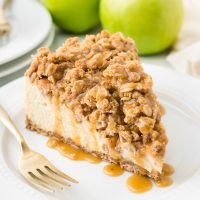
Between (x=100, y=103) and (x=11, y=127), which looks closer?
(x=100, y=103)

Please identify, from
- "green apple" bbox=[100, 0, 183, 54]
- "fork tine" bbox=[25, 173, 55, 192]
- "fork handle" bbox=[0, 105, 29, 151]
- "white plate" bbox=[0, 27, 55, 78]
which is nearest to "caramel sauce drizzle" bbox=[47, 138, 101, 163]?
"fork handle" bbox=[0, 105, 29, 151]

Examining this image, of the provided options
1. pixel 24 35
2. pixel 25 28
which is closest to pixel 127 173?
pixel 24 35

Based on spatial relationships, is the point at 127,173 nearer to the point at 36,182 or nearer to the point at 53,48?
the point at 36,182

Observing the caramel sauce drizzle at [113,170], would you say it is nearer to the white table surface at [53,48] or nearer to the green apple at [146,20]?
the white table surface at [53,48]

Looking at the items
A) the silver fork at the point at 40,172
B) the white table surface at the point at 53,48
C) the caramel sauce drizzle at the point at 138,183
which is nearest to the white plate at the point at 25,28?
the white table surface at the point at 53,48

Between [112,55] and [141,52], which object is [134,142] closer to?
[112,55]
